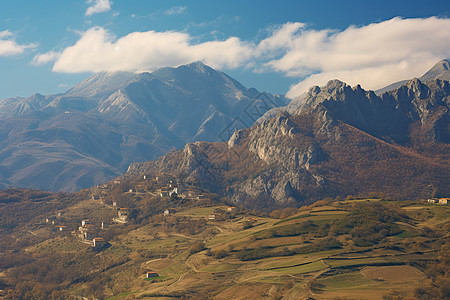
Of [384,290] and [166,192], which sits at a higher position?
[166,192]

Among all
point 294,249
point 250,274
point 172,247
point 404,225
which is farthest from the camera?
point 172,247

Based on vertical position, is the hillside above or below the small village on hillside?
below

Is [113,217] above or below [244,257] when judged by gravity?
above

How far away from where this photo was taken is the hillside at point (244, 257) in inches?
3322

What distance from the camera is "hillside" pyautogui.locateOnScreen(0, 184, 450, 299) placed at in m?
84.4

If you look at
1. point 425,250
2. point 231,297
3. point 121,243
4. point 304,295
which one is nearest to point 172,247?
point 121,243

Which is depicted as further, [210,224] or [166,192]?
[166,192]

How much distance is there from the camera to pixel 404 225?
11569 cm

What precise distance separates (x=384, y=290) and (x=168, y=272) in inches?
2055

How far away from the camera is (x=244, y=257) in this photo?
105 m

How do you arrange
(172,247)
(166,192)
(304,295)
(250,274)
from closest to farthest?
(304,295) < (250,274) < (172,247) < (166,192)

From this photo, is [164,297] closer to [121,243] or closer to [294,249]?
[294,249]

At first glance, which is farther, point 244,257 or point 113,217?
point 113,217

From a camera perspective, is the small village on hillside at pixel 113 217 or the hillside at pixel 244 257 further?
the small village on hillside at pixel 113 217
